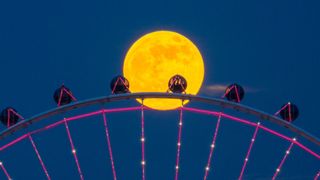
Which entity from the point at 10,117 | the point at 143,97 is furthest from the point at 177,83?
the point at 10,117

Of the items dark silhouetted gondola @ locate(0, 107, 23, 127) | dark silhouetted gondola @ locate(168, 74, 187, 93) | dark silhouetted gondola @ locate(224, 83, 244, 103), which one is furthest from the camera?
dark silhouetted gondola @ locate(0, 107, 23, 127)

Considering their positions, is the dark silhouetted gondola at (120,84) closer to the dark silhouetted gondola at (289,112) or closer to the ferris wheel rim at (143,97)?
the ferris wheel rim at (143,97)

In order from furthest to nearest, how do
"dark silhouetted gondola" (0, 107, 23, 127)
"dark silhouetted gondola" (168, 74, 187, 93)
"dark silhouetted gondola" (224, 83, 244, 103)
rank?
"dark silhouetted gondola" (0, 107, 23, 127)
"dark silhouetted gondola" (224, 83, 244, 103)
"dark silhouetted gondola" (168, 74, 187, 93)

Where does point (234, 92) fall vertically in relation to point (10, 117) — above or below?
above

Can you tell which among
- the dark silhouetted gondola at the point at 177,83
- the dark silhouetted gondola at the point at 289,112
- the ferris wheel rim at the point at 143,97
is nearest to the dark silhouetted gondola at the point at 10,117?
the ferris wheel rim at the point at 143,97

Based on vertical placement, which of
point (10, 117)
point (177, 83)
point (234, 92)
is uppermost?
point (234, 92)

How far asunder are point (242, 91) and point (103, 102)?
459 cm

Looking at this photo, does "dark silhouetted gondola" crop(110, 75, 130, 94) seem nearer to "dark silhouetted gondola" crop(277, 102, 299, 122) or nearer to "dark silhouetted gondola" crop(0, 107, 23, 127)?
"dark silhouetted gondola" crop(0, 107, 23, 127)

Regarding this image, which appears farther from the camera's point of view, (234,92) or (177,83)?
(234,92)

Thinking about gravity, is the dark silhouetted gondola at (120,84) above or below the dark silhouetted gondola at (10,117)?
above

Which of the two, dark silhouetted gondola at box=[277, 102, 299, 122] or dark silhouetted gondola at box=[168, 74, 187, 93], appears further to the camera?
dark silhouetted gondola at box=[277, 102, 299, 122]

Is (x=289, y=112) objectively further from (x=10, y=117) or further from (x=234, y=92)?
(x=10, y=117)

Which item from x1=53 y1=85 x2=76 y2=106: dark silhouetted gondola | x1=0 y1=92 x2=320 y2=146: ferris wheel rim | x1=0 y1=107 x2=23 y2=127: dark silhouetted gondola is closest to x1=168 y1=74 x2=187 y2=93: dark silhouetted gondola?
x1=0 y1=92 x2=320 y2=146: ferris wheel rim

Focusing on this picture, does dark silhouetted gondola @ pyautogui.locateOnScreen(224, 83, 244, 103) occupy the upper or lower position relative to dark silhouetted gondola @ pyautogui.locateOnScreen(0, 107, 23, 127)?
upper
